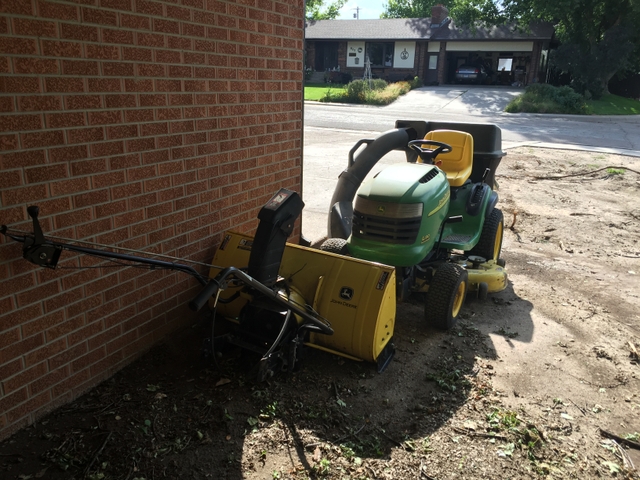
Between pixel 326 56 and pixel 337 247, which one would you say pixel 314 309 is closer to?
pixel 337 247

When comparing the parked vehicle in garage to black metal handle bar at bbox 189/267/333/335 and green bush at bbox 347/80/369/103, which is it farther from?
black metal handle bar at bbox 189/267/333/335

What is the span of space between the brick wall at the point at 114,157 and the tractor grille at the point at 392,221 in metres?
1.07

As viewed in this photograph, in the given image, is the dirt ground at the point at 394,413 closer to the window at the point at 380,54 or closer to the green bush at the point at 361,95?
the green bush at the point at 361,95

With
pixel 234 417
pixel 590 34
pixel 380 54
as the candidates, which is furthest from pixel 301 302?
pixel 380 54

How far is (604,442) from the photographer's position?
329 centimetres

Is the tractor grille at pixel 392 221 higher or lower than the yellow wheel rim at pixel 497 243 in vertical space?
higher

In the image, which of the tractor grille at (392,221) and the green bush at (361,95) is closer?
the tractor grille at (392,221)

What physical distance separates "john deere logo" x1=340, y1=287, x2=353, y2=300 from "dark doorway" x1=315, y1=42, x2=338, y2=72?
4284cm

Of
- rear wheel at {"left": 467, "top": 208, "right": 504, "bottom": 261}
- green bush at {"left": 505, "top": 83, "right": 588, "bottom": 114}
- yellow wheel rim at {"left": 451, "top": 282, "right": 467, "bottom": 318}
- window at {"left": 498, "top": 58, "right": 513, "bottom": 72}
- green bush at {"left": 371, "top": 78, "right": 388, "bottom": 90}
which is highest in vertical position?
window at {"left": 498, "top": 58, "right": 513, "bottom": 72}

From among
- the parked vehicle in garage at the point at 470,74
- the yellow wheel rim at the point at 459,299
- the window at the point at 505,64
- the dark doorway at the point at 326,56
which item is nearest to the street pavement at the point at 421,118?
the yellow wheel rim at the point at 459,299

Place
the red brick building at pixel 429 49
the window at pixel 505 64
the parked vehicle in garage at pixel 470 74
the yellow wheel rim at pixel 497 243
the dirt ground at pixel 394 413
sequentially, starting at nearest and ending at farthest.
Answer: the dirt ground at pixel 394 413, the yellow wheel rim at pixel 497 243, the red brick building at pixel 429 49, the parked vehicle in garage at pixel 470 74, the window at pixel 505 64

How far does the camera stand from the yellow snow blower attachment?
340cm

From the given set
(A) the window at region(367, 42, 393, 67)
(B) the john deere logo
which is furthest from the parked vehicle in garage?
(B) the john deere logo

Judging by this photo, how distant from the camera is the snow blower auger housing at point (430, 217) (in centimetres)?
436
